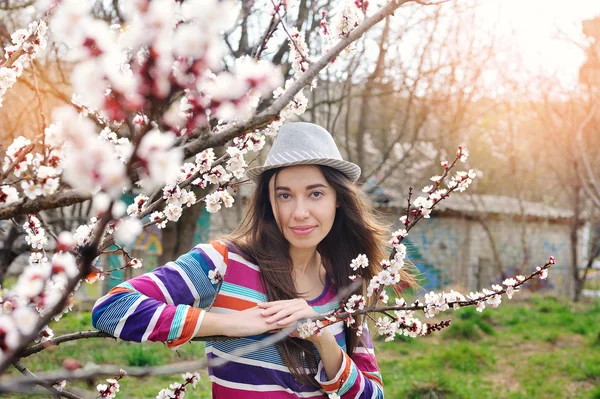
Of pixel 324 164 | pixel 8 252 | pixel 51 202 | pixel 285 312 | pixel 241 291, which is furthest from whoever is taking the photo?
pixel 8 252

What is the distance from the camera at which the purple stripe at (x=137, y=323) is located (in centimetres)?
155

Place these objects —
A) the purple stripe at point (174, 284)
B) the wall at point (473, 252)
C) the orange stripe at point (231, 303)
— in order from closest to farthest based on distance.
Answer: the purple stripe at point (174, 284), the orange stripe at point (231, 303), the wall at point (473, 252)

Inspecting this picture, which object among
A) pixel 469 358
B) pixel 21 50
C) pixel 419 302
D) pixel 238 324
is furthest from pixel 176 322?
pixel 469 358

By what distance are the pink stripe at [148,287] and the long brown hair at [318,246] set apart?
0.44 m

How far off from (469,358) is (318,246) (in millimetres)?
4378

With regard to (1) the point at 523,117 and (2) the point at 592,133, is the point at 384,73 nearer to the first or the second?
(1) the point at 523,117

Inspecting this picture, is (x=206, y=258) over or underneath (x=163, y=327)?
over

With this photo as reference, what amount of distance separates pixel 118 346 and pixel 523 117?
1049cm

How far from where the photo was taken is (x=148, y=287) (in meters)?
1.73

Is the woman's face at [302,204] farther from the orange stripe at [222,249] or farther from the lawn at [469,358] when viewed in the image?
the lawn at [469,358]

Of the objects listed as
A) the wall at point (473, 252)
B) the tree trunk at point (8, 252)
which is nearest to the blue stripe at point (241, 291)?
the tree trunk at point (8, 252)

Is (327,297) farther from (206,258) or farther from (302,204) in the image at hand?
(206,258)

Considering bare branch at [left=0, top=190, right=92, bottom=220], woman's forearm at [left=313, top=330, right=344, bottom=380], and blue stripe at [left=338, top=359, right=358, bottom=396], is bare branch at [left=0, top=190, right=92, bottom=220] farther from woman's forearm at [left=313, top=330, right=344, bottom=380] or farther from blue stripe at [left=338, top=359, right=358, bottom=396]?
blue stripe at [left=338, top=359, right=358, bottom=396]

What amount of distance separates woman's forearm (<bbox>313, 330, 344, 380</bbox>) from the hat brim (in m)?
0.63
